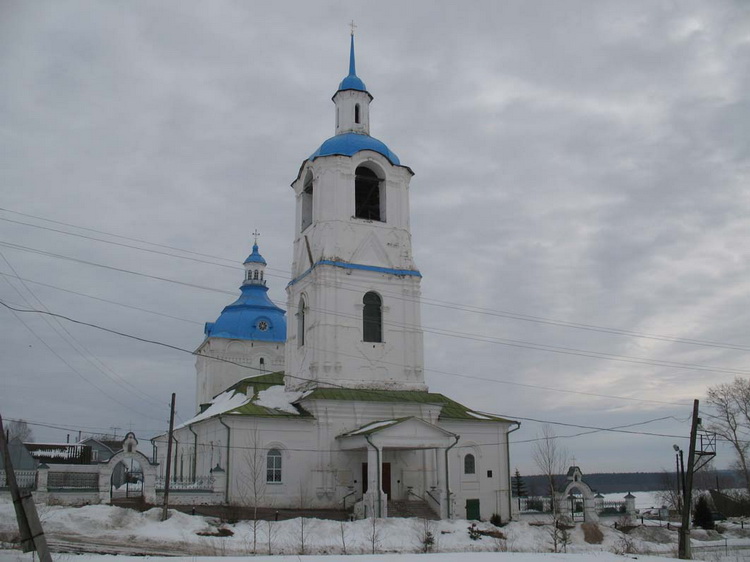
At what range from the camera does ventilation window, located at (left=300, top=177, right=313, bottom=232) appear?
Result: 3879cm

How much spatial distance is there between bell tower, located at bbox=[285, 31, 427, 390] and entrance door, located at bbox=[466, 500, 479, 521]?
566 cm

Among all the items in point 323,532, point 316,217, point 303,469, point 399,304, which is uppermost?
point 316,217

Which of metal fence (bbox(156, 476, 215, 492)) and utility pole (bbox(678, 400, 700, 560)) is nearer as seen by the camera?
utility pole (bbox(678, 400, 700, 560))

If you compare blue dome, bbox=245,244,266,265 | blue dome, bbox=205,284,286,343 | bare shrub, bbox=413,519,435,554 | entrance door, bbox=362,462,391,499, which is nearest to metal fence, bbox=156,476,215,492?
entrance door, bbox=362,462,391,499

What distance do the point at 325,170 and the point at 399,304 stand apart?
7.68m

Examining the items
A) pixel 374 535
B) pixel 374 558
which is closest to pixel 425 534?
pixel 374 535

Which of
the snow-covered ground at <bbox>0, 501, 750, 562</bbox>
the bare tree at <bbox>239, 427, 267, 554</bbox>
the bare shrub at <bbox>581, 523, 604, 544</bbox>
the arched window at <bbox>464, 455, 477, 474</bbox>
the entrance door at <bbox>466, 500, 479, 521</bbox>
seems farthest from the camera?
the arched window at <bbox>464, 455, 477, 474</bbox>

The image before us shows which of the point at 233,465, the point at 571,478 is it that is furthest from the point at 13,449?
the point at 571,478

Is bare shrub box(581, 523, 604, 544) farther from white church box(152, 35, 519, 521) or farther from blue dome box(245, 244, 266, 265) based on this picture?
blue dome box(245, 244, 266, 265)

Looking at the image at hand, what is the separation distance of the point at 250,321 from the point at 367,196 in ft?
60.4

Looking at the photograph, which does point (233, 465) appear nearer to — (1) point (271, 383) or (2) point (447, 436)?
(2) point (447, 436)

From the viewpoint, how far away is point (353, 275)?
35250mm

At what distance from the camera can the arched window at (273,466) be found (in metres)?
30.9

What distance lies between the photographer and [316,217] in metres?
36.4
